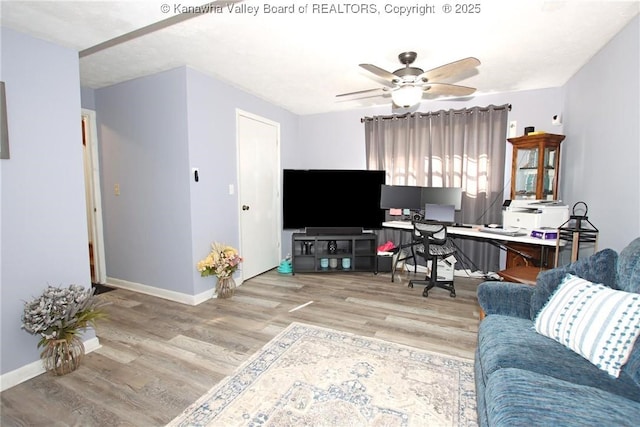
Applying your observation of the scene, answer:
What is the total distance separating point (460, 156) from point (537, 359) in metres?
3.07

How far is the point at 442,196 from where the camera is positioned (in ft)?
12.8

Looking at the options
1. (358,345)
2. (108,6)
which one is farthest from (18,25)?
(358,345)

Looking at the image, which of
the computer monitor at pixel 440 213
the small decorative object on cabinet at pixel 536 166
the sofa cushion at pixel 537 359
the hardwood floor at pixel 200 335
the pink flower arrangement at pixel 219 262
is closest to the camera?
the sofa cushion at pixel 537 359

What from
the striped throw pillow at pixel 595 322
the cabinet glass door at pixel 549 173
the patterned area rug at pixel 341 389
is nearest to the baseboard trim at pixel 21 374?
the patterned area rug at pixel 341 389

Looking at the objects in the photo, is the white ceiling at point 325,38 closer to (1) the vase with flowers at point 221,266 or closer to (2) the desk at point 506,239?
(2) the desk at point 506,239

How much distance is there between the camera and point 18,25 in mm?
1905

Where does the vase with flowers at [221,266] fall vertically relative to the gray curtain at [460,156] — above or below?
below

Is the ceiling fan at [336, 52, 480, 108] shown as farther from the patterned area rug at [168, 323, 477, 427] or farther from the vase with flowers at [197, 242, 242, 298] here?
the vase with flowers at [197, 242, 242, 298]

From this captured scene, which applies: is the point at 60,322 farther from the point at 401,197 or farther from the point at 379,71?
the point at 401,197

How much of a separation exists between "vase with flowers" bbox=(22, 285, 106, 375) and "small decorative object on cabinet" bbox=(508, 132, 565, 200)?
14.0 feet

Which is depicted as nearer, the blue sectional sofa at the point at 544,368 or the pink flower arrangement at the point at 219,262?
the blue sectional sofa at the point at 544,368

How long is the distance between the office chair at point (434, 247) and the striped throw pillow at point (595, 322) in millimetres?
1737

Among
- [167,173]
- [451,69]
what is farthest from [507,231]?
[167,173]

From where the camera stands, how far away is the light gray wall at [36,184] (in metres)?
1.91
